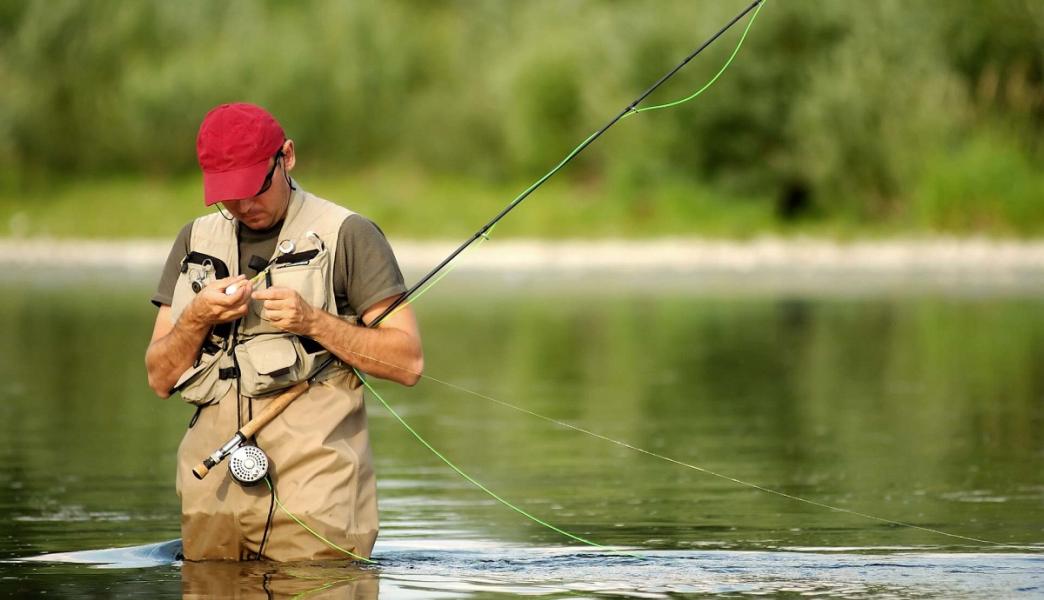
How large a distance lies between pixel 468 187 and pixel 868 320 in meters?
15.8

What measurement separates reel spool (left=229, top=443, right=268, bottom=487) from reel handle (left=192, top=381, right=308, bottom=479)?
0.03 meters

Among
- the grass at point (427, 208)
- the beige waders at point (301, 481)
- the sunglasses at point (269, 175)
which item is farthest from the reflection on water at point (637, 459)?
the grass at point (427, 208)

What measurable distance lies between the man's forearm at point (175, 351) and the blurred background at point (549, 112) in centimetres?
2125

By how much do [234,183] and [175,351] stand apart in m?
0.48

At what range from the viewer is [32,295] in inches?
925

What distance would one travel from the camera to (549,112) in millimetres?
32688

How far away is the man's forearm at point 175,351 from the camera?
5004mm

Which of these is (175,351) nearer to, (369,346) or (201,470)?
(201,470)

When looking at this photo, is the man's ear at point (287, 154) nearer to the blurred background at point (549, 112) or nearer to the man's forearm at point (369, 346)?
the man's forearm at point (369, 346)

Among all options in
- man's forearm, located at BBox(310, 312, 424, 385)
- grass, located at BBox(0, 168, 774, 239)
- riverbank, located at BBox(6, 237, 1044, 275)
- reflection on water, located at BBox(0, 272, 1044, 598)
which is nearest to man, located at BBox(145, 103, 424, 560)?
man's forearm, located at BBox(310, 312, 424, 385)

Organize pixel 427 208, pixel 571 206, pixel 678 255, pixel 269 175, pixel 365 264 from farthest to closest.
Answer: pixel 427 208, pixel 571 206, pixel 678 255, pixel 365 264, pixel 269 175

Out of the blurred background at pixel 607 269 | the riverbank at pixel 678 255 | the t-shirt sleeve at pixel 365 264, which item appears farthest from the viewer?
the riverbank at pixel 678 255

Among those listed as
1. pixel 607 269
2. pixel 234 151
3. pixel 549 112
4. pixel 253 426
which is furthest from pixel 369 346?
pixel 549 112

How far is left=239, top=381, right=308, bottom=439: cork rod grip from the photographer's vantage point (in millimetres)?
5098
